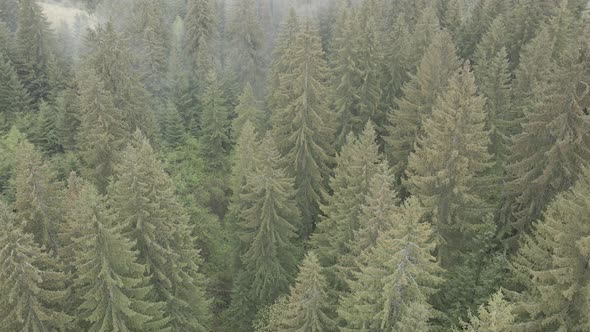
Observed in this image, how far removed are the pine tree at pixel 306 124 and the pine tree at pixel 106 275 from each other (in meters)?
13.8

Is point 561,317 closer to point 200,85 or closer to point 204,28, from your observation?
point 200,85

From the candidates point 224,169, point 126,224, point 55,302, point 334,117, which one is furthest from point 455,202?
point 224,169

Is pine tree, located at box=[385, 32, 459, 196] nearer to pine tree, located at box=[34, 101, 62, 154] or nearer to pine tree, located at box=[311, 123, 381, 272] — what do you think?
pine tree, located at box=[311, 123, 381, 272]

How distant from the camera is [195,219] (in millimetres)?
39156

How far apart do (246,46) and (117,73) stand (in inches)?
795

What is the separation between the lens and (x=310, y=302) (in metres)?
22.4

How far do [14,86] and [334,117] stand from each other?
1284 inches

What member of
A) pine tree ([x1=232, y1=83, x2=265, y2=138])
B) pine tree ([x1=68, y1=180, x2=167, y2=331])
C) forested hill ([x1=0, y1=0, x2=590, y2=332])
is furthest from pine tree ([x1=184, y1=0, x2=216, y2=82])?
pine tree ([x1=68, y1=180, x2=167, y2=331])

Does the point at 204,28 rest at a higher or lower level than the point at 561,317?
higher

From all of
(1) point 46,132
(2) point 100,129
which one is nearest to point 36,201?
(2) point 100,129

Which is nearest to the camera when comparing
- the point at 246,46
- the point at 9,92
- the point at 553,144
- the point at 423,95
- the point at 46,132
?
the point at 553,144

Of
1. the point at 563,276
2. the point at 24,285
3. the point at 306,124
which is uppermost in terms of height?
the point at 306,124

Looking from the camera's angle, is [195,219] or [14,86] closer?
[195,219]

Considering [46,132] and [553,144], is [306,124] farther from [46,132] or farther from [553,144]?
[46,132]
